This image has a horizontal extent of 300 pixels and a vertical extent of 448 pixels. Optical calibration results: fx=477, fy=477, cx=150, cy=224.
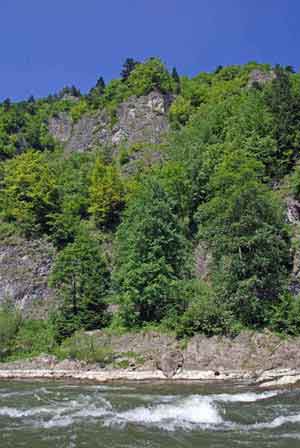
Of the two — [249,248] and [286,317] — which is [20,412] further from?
[249,248]

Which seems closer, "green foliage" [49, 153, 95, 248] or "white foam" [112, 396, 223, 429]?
"white foam" [112, 396, 223, 429]

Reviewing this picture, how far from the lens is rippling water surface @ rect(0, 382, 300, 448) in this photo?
1625 cm

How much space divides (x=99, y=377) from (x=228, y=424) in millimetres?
20111

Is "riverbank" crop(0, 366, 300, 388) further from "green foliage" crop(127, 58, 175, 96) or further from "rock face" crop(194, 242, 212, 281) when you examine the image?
"green foliage" crop(127, 58, 175, 96)

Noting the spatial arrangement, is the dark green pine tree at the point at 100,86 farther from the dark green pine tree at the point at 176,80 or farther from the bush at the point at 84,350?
the bush at the point at 84,350

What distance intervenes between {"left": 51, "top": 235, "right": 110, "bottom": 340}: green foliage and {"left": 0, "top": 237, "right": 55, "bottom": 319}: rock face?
617 cm

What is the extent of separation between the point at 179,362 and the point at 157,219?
14668 millimetres

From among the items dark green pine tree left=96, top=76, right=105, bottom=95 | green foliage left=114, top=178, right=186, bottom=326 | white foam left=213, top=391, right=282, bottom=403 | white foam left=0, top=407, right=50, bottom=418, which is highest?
dark green pine tree left=96, top=76, right=105, bottom=95

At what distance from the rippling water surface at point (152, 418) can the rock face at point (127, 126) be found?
211ft

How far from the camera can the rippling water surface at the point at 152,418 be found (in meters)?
16.2

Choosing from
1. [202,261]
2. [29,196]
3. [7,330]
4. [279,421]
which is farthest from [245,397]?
[29,196]

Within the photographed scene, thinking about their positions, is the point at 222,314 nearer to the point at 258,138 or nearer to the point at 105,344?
the point at 105,344

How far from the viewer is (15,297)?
57312mm

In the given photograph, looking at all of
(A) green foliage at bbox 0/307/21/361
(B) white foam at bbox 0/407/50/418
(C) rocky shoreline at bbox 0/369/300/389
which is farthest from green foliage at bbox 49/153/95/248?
(B) white foam at bbox 0/407/50/418
